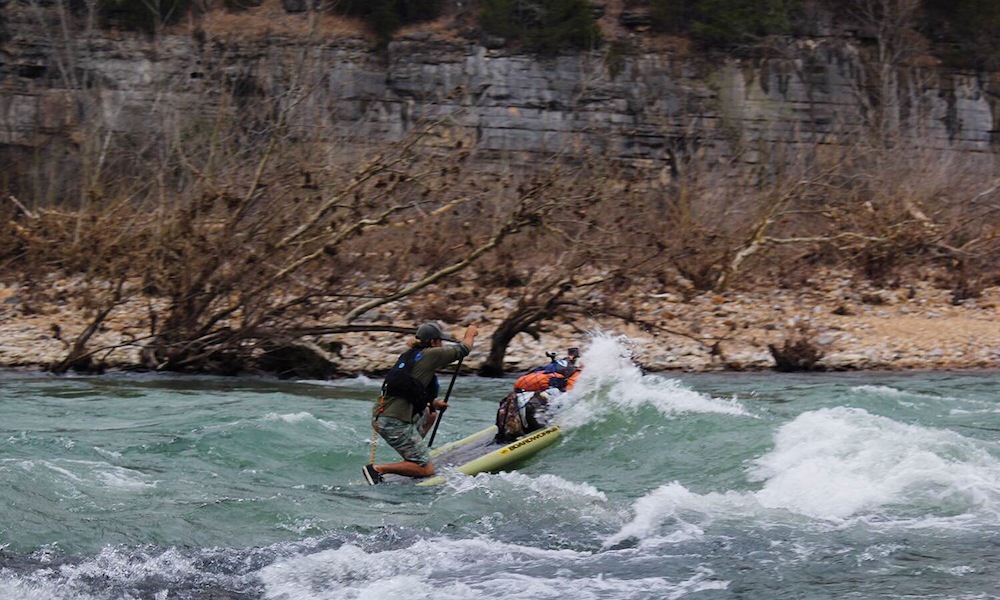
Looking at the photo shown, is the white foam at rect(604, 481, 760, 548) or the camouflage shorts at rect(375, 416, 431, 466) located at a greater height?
the camouflage shorts at rect(375, 416, 431, 466)

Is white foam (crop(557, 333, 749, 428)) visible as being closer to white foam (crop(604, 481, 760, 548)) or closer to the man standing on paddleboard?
the man standing on paddleboard

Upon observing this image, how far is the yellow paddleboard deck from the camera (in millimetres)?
10586

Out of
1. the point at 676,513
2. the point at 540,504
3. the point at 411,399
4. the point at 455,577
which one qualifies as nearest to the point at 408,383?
the point at 411,399

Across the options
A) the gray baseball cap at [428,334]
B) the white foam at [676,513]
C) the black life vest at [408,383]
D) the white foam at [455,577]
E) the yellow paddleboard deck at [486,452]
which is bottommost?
the yellow paddleboard deck at [486,452]

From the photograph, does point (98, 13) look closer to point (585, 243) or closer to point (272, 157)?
point (272, 157)

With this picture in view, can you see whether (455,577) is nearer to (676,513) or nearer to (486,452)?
(676,513)

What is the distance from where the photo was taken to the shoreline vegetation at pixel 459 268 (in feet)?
57.4

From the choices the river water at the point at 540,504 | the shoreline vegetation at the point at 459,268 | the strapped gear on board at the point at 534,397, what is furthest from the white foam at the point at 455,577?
the shoreline vegetation at the point at 459,268

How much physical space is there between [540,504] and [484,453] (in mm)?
1651

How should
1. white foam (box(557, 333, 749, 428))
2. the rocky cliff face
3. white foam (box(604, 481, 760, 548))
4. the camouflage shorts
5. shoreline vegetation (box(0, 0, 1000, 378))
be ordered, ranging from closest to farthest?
white foam (box(604, 481, 760, 548)) → the camouflage shorts → white foam (box(557, 333, 749, 428)) → shoreline vegetation (box(0, 0, 1000, 378)) → the rocky cliff face

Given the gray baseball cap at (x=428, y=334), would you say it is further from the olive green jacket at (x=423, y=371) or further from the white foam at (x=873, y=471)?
the white foam at (x=873, y=471)

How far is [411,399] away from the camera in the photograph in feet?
33.5

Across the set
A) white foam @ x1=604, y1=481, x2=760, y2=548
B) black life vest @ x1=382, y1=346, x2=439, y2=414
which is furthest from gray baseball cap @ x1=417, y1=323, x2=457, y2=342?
white foam @ x1=604, y1=481, x2=760, y2=548

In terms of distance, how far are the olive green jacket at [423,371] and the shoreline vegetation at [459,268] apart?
6870mm
